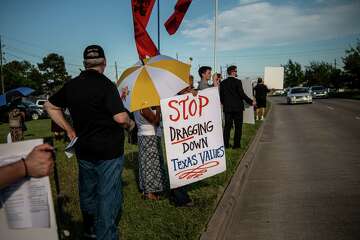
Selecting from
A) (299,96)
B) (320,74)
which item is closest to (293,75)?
(320,74)

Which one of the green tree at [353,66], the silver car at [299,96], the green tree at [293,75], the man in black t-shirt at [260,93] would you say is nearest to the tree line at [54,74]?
the green tree at [293,75]

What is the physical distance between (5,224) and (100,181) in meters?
1.25

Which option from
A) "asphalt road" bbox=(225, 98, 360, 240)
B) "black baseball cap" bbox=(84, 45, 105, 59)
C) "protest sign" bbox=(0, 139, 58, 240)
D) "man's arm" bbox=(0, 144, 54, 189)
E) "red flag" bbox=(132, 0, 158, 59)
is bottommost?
"asphalt road" bbox=(225, 98, 360, 240)

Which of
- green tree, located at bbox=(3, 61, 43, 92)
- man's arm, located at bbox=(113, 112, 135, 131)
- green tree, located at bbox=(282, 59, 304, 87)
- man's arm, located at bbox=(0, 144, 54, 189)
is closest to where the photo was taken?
man's arm, located at bbox=(0, 144, 54, 189)

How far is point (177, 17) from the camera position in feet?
23.3

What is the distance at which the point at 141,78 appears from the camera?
426 centimetres

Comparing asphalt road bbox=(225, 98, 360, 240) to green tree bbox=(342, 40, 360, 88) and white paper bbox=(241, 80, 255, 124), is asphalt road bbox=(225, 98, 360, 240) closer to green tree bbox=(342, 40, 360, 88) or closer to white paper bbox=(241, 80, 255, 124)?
white paper bbox=(241, 80, 255, 124)

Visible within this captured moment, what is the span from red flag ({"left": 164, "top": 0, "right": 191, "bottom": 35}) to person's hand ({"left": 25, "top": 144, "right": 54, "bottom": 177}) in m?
5.65

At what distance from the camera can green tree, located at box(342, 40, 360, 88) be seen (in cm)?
4344

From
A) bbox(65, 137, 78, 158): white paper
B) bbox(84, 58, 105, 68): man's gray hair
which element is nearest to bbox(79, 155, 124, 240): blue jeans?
bbox(65, 137, 78, 158): white paper

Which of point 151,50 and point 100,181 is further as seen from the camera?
point 151,50

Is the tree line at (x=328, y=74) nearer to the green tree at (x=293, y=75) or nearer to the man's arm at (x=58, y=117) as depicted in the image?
the green tree at (x=293, y=75)

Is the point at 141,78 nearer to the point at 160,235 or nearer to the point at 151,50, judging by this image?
the point at 151,50

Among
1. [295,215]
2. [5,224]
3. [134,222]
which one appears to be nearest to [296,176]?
[295,215]
